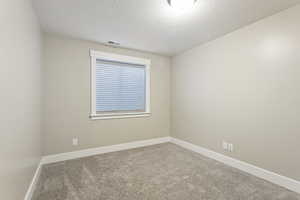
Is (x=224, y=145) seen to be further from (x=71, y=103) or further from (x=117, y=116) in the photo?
(x=71, y=103)

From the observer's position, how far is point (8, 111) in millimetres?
1065

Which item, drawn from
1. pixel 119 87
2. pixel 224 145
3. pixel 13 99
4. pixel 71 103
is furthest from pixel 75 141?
pixel 224 145

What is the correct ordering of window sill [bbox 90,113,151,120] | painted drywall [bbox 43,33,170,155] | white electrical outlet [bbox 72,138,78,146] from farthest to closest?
window sill [bbox 90,113,151,120] < white electrical outlet [bbox 72,138,78,146] < painted drywall [bbox 43,33,170,155]

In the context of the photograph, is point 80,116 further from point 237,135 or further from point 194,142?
point 237,135

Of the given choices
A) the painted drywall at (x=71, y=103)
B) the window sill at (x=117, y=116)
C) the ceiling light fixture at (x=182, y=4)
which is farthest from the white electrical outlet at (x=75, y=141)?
the ceiling light fixture at (x=182, y=4)

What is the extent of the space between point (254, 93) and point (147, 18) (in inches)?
78.2

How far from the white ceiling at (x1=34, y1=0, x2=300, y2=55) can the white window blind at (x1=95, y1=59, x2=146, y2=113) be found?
624 millimetres

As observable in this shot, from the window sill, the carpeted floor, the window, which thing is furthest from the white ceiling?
the carpeted floor

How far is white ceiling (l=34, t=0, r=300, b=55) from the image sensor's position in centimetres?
178

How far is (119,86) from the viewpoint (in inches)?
128

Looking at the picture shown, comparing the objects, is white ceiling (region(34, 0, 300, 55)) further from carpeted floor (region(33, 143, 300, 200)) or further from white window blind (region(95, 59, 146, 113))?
carpeted floor (region(33, 143, 300, 200))

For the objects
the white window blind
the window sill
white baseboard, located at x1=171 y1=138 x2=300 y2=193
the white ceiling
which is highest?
the white ceiling

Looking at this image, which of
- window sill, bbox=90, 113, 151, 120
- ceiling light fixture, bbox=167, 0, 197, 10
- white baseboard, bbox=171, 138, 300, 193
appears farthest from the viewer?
window sill, bbox=90, 113, 151, 120

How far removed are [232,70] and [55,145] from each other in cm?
344
